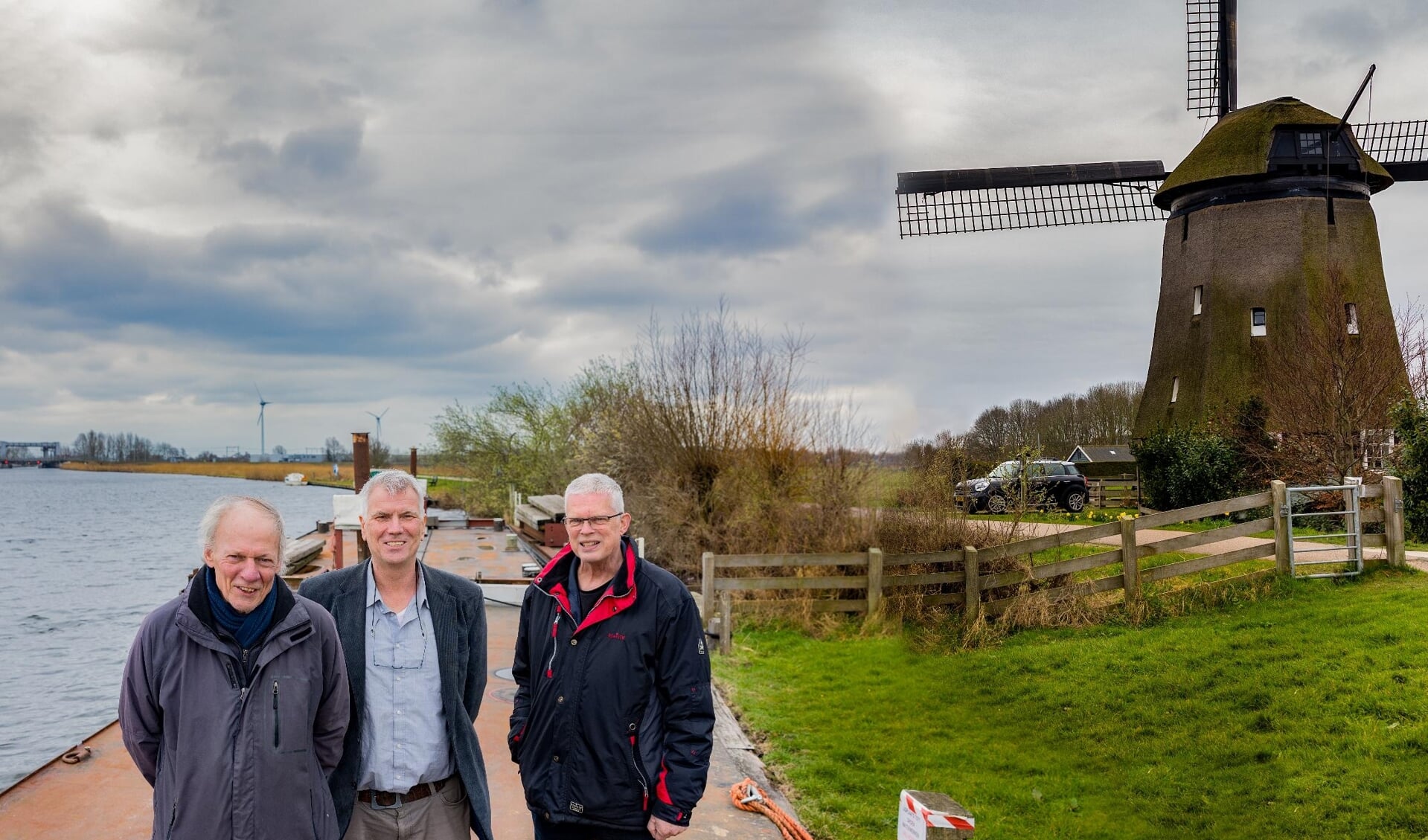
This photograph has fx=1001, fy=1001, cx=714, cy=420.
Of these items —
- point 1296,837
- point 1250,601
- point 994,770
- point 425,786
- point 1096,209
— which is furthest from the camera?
point 1096,209

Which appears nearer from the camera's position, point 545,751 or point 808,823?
point 545,751

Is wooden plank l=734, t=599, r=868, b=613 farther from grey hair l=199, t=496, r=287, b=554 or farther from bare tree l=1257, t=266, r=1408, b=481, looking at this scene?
grey hair l=199, t=496, r=287, b=554

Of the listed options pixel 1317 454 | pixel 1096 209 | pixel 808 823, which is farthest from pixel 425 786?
pixel 1096 209

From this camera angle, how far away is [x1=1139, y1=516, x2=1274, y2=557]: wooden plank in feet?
37.6

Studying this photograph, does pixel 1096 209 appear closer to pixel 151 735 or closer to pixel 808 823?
pixel 808 823

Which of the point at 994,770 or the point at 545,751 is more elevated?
the point at 545,751

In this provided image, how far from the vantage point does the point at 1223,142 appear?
2277cm

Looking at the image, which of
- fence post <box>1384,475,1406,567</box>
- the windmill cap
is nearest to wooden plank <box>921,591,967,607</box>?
fence post <box>1384,475,1406,567</box>

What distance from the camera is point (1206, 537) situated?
11.6 metres

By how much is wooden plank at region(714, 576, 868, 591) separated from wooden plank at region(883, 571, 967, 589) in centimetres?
31

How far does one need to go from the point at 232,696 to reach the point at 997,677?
8.57 m

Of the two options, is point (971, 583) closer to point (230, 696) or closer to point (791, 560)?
point (791, 560)

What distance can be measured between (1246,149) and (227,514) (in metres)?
24.1

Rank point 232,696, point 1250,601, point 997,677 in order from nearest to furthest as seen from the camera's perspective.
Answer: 1. point 232,696
2. point 997,677
3. point 1250,601
